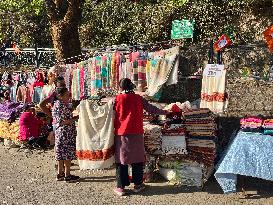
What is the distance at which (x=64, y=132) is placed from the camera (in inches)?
281

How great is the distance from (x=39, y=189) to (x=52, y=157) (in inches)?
72.2

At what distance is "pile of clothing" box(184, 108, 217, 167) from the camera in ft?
22.6

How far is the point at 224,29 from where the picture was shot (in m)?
14.3

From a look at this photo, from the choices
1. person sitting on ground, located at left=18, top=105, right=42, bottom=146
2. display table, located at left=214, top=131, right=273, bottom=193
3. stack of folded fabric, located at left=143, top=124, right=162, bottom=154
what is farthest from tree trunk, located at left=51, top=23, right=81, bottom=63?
display table, located at left=214, top=131, right=273, bottom=193

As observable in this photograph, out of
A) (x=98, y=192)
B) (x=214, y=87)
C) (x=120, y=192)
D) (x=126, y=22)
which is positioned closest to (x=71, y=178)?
(x=98, y=192)

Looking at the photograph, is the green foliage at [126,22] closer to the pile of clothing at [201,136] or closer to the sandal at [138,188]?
the pile of clothing at [201,136]

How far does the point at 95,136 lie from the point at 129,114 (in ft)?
2.85

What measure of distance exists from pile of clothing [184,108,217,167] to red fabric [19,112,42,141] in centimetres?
374

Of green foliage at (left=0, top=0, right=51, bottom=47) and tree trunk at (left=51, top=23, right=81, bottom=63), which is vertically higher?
green foliage at (left=0, top=0, right=51, bottom=47)

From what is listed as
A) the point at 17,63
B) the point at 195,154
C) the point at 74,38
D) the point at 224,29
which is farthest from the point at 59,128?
the point at 17,63

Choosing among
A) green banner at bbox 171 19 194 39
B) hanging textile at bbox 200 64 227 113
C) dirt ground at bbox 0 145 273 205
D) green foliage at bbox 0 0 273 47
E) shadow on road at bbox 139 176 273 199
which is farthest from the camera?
green foliage at bbox 0 0 273 47

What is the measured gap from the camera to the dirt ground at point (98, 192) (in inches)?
250

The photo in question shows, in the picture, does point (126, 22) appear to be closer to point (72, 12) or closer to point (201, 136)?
point (72, 12)

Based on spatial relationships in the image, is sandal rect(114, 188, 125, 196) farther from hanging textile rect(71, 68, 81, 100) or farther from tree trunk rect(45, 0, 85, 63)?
tree trunk rect(45, 0, 85, 63)
